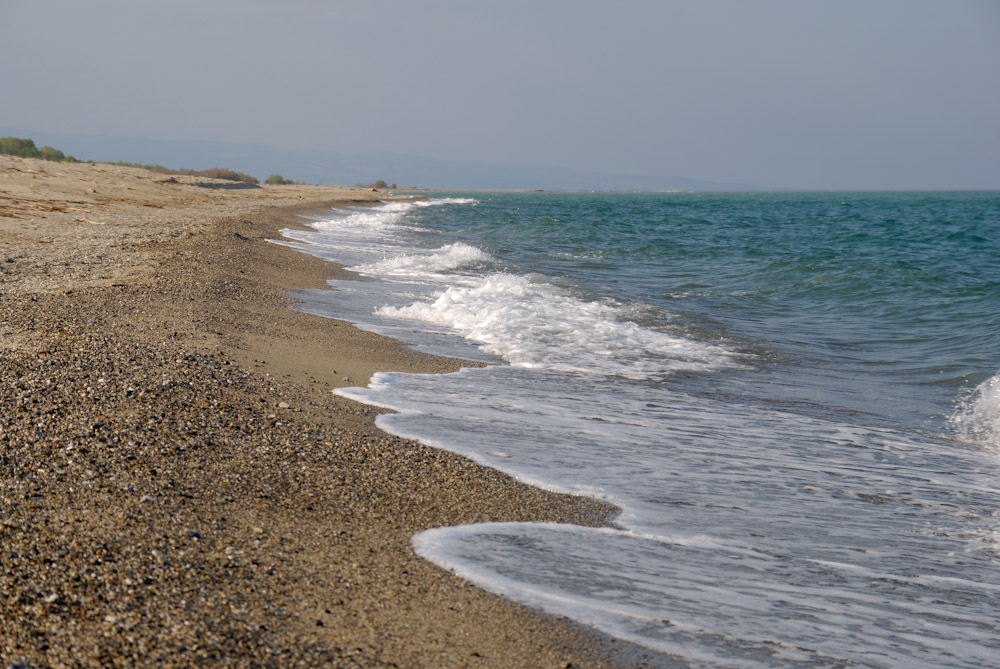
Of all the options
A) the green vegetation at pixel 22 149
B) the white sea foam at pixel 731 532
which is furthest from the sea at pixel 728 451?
the green vegetation at pixel 22 149

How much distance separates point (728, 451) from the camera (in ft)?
17.4

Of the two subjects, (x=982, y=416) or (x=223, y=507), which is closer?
(x=223, y=507)

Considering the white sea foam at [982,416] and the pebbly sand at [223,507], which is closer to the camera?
the pebbly sand at [223,507]

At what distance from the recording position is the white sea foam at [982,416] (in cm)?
618

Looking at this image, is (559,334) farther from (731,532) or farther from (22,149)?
(22,149)

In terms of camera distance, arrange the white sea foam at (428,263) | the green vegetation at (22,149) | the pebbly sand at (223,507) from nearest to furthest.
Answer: the pebbly sand at (223,507) < the white sea foam at (428,263) < the green vegetation at (22,149)

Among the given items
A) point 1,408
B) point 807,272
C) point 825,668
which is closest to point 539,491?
point 825,668

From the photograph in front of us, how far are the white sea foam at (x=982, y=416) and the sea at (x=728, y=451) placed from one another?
0.12ft

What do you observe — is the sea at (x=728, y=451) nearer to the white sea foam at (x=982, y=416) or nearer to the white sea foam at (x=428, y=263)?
the white sea foam at (x=982, y=416)

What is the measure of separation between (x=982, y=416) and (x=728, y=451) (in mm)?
3019

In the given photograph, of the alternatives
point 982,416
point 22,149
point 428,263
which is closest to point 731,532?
point 982,416

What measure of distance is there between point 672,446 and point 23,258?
8674 mm

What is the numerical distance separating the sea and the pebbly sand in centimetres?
25

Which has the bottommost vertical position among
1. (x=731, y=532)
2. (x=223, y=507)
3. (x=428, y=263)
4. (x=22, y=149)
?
(x=731, y=532)
